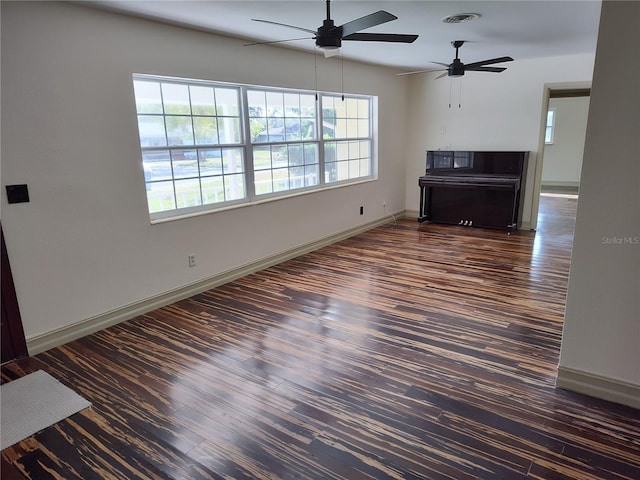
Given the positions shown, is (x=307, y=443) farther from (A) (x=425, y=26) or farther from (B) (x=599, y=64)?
(A) (x=425, y=26)

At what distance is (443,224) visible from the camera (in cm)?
669

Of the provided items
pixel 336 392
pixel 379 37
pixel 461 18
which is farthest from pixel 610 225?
pixel 461 18

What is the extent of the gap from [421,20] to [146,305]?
131 inches

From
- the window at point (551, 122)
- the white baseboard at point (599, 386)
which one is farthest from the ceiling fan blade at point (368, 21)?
the window at point (551, 122)

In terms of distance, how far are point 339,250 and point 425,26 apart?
271 centimetres

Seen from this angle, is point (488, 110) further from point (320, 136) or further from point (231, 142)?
point (231, 142)

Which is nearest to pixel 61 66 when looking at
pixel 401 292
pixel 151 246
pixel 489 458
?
pixel 151 246

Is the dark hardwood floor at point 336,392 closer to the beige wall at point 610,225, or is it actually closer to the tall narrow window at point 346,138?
the beige wall at point 610,225

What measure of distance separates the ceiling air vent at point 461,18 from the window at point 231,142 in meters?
1.49

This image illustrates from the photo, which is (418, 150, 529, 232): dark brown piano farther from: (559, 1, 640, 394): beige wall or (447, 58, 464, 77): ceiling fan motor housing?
(559, 1, 640, 394): beige wall

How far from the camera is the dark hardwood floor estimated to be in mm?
1908

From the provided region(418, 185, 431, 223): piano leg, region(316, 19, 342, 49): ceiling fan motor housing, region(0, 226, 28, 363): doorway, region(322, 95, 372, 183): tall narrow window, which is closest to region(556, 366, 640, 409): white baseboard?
region(316, 19, 342, 49): ceiling fan motor housing

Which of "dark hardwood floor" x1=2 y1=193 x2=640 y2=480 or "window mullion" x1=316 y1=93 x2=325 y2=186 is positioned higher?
"window mullion" x1=316 y1=93 x2=325 y2=186

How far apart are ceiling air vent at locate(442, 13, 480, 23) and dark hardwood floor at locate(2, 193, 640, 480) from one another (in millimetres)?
2315
